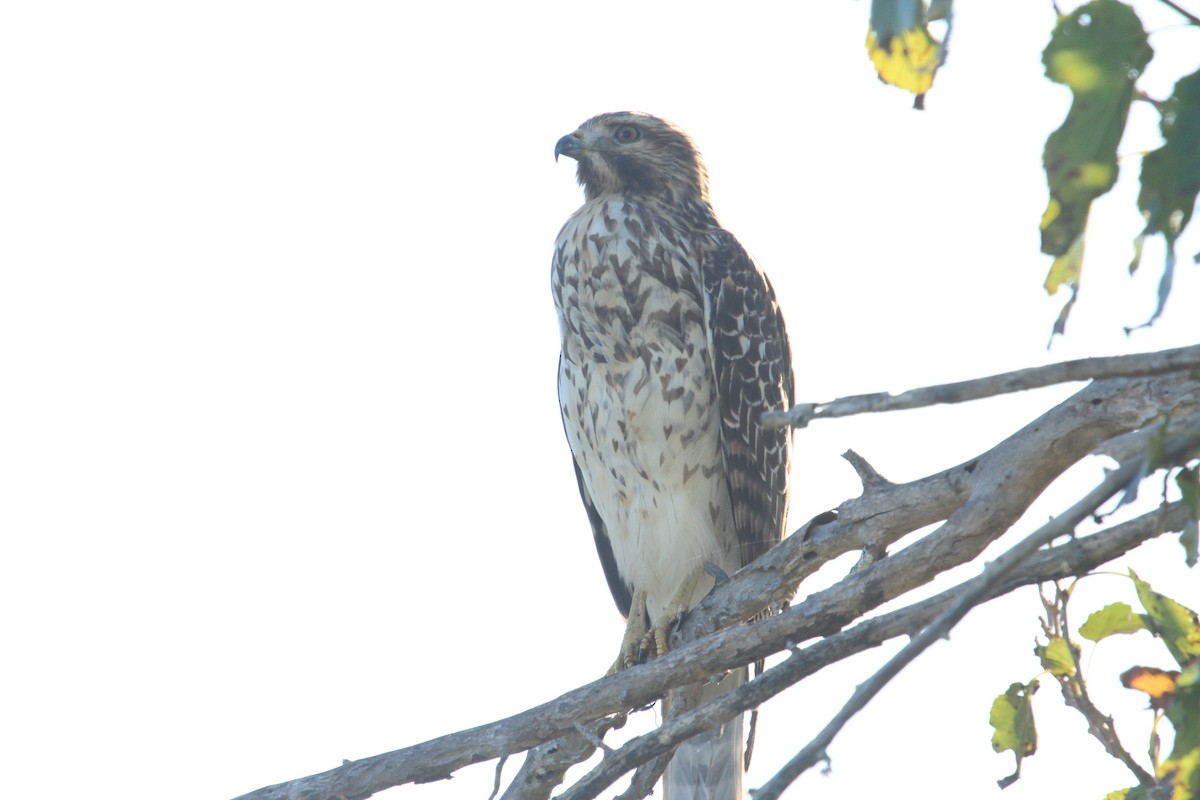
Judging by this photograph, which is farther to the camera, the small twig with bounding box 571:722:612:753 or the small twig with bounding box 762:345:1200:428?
the small twig with bounding box 571:722:612:753

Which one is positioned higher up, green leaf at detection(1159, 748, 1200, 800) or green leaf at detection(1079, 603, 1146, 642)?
green leaf at detection(1079, 603, 1146, 642)

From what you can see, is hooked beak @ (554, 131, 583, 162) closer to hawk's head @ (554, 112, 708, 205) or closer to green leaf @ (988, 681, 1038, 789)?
hawk's head @ (554, 112, 708, 205)

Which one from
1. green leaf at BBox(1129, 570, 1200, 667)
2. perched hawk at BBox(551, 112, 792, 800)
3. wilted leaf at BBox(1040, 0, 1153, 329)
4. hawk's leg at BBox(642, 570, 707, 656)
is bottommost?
green leaf at BBox(1129, 570, 1200, 667)

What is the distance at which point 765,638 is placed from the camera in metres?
3.81

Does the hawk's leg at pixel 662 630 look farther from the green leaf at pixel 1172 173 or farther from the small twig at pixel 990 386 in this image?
the green leaf at pixel 1172 173

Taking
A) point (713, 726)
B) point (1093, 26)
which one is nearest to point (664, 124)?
point (713, 726)

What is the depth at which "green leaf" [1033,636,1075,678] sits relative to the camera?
131 inches

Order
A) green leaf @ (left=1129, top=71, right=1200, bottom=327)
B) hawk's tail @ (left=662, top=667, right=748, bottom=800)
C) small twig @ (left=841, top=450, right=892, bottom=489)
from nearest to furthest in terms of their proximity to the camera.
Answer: green leaf @ (left=1129, top=71, right=1200, bottom=327) → small twig @ (left=841, top=450, right=892, bottom=489) → hawk's tail @ (left=662, top=667, right=748, bottom=800)

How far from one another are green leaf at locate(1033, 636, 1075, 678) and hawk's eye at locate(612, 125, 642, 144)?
181 inches

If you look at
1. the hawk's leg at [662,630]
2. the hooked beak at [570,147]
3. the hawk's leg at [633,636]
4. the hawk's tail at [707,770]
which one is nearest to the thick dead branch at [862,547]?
the hawk's leg at [662,630]

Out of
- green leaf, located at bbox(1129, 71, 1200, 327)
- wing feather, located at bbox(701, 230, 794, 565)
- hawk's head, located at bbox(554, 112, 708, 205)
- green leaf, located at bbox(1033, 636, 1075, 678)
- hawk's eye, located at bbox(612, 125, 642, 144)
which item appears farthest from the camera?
hawk's eye, located at bbox(612, 125, 642, 144)

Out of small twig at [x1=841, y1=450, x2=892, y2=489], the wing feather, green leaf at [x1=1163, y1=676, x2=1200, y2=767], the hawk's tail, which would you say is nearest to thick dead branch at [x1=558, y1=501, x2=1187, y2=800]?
small twig at [x1=841, y1=450, x2=892, y2=489]

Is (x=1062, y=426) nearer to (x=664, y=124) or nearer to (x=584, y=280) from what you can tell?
→ (x=584, y=280)

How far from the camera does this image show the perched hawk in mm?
6469
